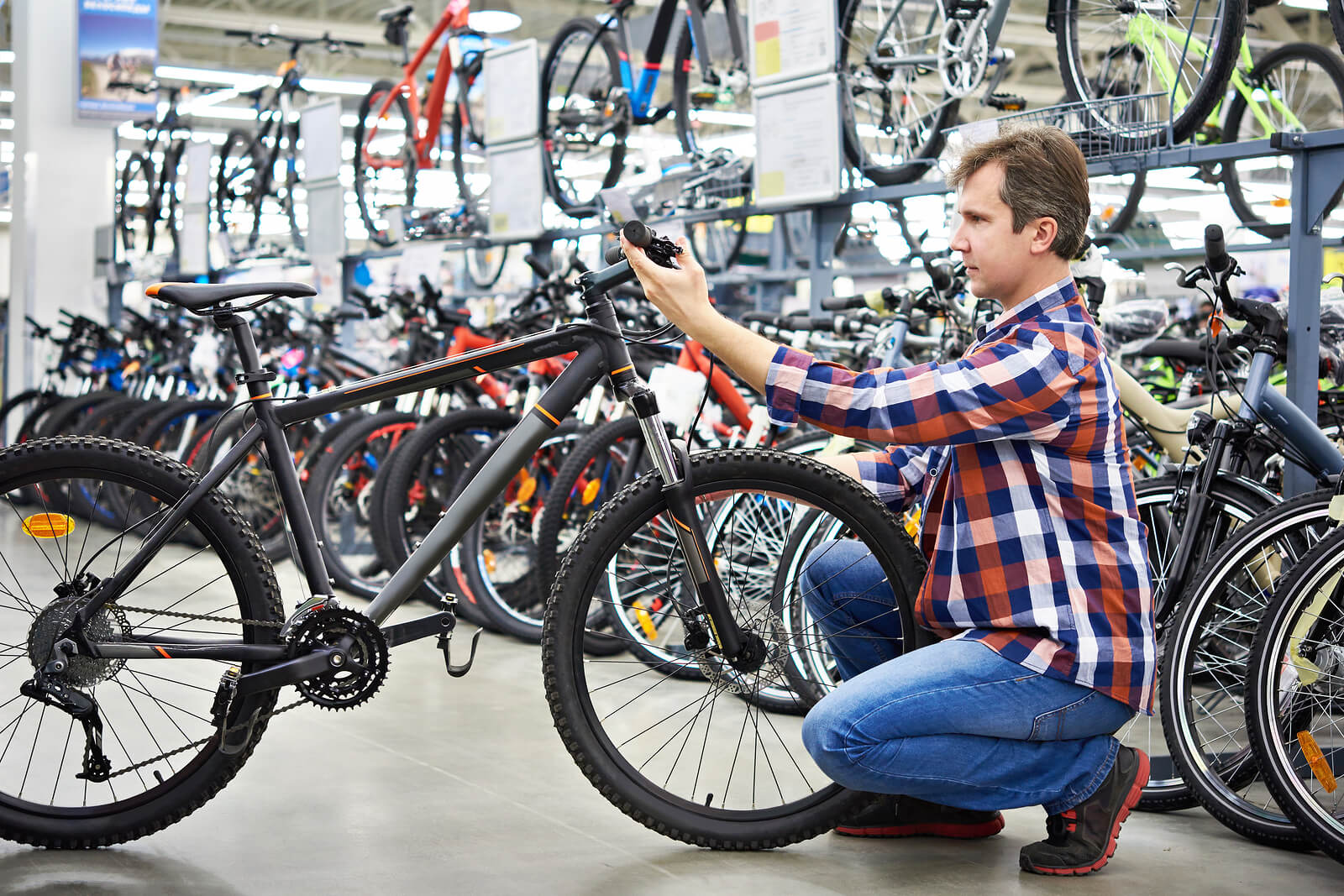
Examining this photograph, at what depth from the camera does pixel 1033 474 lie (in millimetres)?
1980

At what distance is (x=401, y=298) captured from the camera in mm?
5102

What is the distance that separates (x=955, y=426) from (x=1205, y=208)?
13506 mm

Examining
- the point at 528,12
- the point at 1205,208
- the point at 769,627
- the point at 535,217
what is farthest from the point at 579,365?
the point at 1205,208

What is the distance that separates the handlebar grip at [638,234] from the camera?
2.03m

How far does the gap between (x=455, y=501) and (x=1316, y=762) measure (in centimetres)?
146

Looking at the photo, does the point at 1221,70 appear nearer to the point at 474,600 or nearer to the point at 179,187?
the point at 474,600

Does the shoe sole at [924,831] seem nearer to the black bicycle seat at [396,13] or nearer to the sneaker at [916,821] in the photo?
the sneaker at [916,821]

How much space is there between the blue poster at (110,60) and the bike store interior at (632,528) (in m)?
3.43

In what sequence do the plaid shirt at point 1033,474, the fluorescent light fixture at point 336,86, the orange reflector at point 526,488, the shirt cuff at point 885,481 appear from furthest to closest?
the fluorescent light fixture at point 336,86 → the orange reflector at point 526,488 → the shirt cuff at point 885,481 → the plaid shirt at point 1033,474

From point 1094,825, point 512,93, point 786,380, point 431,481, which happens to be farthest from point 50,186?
point 1094,825

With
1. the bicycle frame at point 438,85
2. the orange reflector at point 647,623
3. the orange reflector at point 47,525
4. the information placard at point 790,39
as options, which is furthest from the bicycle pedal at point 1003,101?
the bicycle frame at point 438,85

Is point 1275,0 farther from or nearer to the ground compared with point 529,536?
farther from the ground

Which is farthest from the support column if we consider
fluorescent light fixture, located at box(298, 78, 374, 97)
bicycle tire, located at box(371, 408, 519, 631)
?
bicycle tire, located at box(371, 408, 519, 631)

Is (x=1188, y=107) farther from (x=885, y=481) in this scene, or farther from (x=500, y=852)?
(x=500, y=852)
